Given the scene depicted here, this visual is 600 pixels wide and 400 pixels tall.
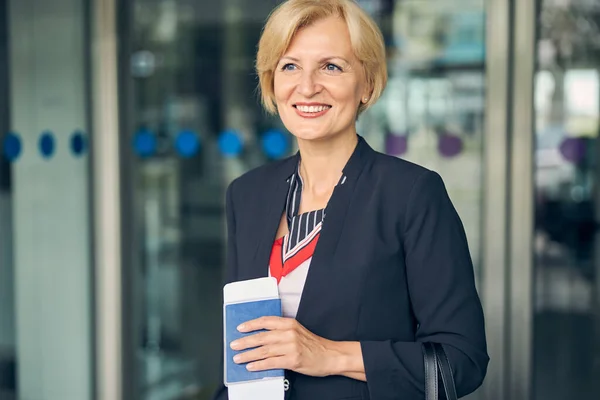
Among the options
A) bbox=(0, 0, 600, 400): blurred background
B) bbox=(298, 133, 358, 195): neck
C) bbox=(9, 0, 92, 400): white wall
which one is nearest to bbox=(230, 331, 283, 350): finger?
bbox=(298, 133, 358, 195): neck

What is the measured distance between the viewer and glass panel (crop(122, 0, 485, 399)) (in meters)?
4.08

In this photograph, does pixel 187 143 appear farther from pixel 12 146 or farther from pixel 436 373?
pixel 436 373

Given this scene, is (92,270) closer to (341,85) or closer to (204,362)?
(204,362)

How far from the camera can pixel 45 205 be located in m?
4.28

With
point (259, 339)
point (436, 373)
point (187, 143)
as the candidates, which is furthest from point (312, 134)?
point (187, 143)

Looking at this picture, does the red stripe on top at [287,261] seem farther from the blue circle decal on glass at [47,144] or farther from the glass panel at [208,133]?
the blue circle decal on glass at [47,144]

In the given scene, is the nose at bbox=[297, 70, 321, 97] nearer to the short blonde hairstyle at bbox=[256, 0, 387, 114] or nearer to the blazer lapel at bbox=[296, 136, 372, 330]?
the short blonde hairstyle at bbox=[256, 0, 387, 114]

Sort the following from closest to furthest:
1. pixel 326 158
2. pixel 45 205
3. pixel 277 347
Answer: pixel 277 347 → pixel 326 158 → pixel 45 205

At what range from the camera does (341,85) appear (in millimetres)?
1688

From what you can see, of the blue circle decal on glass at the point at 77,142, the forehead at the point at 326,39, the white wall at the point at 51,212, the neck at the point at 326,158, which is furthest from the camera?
the blue circle decal on glass at the point at 77,142

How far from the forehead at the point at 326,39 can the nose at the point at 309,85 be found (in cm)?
4

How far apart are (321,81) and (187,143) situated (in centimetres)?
280

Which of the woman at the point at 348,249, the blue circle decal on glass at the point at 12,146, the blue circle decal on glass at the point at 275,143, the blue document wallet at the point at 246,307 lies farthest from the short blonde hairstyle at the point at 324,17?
the blue circle decal on glass at the point at 12,146

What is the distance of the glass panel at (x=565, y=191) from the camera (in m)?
3.94
